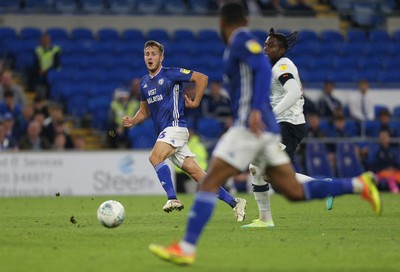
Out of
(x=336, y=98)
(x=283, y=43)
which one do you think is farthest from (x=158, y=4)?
(x=283, y=43)

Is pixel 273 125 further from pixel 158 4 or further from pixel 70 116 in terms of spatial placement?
pixel 158 4

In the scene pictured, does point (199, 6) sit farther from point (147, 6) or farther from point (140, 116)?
point (140, 116)

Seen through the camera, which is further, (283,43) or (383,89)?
(383,89)

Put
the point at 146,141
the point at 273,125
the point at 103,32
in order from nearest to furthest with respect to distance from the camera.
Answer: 1. the point at 273,125
2. the point at 146,141
3. the point at 103,32

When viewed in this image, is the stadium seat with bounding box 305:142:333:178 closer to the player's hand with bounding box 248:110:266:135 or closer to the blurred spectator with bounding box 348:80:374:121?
the blurred spectator with bounding box 348:80:374:121

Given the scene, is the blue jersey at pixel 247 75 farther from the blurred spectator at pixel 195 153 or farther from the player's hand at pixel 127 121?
the blurred spectator at pixel 195 153

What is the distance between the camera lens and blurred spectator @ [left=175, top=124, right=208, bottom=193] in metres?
21.8

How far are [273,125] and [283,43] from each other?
3638 mm

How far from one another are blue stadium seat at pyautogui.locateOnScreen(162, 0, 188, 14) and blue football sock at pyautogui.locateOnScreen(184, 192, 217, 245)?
70.4 feet

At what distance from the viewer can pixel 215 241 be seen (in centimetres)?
994

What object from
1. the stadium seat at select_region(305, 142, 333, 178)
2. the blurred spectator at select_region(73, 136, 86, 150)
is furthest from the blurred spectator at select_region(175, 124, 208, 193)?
the stadium seat at select_region(305, 142, 333, 178)

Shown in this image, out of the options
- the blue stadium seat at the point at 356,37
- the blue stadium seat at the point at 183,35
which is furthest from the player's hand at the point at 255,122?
the blue stadium seat at the point at 356,37

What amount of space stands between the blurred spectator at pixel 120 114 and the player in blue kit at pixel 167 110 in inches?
337

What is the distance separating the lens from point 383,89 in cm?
2625
